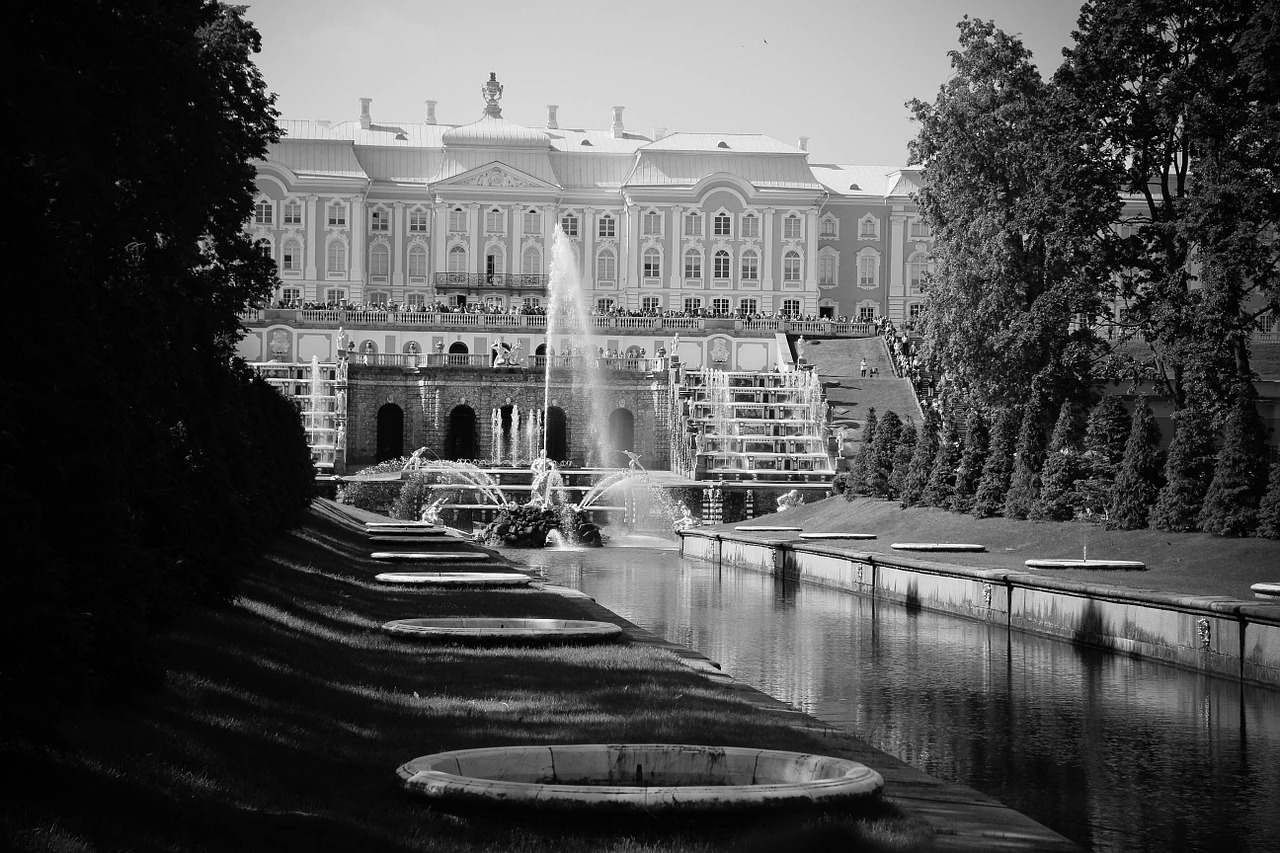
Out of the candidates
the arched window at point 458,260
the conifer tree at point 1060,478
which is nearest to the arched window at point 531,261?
the arched window at point 458,260

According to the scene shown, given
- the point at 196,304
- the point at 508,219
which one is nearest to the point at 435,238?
the point at 508,219

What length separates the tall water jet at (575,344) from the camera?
6650 cm

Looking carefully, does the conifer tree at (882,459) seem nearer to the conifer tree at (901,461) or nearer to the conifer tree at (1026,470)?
the conifer tree at (901,461)

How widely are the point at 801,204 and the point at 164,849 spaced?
8455 centimetres

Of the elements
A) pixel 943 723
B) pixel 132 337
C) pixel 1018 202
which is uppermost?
pixel 1018 202

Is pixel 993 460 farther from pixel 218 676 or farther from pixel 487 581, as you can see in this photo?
pixel 218 676

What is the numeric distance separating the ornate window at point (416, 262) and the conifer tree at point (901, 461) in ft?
169

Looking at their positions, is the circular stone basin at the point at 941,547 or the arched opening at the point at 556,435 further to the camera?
the arched opening at the point at 556,435

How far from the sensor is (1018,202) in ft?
109

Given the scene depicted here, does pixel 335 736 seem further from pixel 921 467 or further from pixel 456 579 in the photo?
pixel 921 467

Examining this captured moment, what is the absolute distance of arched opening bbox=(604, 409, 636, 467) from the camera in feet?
216

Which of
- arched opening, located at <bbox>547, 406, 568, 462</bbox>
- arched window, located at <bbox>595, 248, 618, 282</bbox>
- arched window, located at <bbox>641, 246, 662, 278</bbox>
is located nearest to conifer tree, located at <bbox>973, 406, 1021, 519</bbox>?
arched opening, located at <bbox>547, 406, 568, 462</bbox>

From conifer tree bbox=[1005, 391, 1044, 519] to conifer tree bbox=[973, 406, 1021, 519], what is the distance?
38 cm

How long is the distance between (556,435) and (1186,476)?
46705 millimetres
